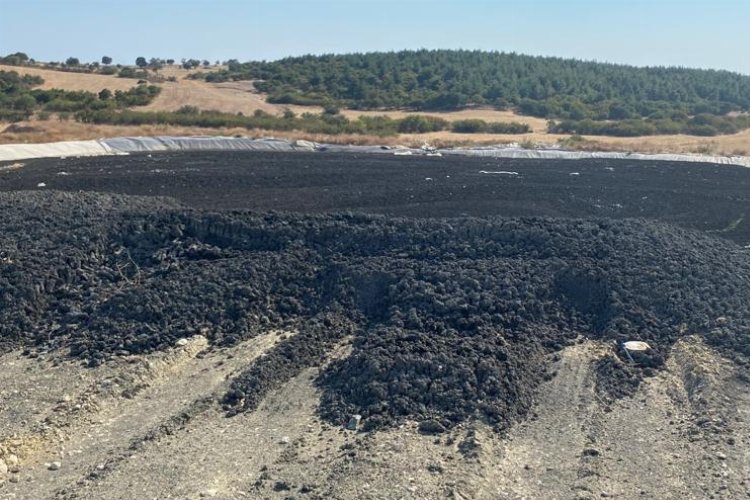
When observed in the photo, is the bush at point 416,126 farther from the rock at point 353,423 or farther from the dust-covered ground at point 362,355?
the rock at point 353,423

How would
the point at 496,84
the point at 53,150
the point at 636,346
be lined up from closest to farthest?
the point at 636,346 < the point at 53,150 < the point at 496,84

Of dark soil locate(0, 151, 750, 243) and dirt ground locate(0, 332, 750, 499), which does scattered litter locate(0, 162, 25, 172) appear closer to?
dark soil locate(0, 151, 750, 243)

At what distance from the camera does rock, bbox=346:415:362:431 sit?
1067 centimetres

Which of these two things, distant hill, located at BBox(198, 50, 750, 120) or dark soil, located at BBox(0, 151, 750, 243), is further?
distant hill, located at BBox(198, 50, 750, 120)

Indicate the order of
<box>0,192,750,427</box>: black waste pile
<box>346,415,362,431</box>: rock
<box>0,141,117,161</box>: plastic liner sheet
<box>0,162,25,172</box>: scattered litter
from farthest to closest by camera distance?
<box>0,141,117,161</box>: plastic liner sheet
<box>0,162,25,172</box>: scattered litter
<box>0,192,750,427</box>: black waste pile
<box>346,415,362,431</box>: rock

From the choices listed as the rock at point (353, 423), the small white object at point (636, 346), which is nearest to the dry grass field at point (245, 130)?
the small white object at point (636, 346)

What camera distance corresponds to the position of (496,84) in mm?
79000

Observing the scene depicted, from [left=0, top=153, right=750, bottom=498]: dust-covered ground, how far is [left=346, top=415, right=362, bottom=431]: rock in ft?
0.12

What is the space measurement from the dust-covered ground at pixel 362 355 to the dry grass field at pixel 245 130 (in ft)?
70.9

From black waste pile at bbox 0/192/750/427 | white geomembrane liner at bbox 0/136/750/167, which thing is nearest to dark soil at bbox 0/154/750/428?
black waste pile at bbox 0/192/750/427

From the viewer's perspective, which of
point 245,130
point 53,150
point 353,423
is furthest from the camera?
point 245,130

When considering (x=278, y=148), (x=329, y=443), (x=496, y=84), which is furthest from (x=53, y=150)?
(x=496, y=84)

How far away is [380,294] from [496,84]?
6783cm

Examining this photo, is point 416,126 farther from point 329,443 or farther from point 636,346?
point 329,443
